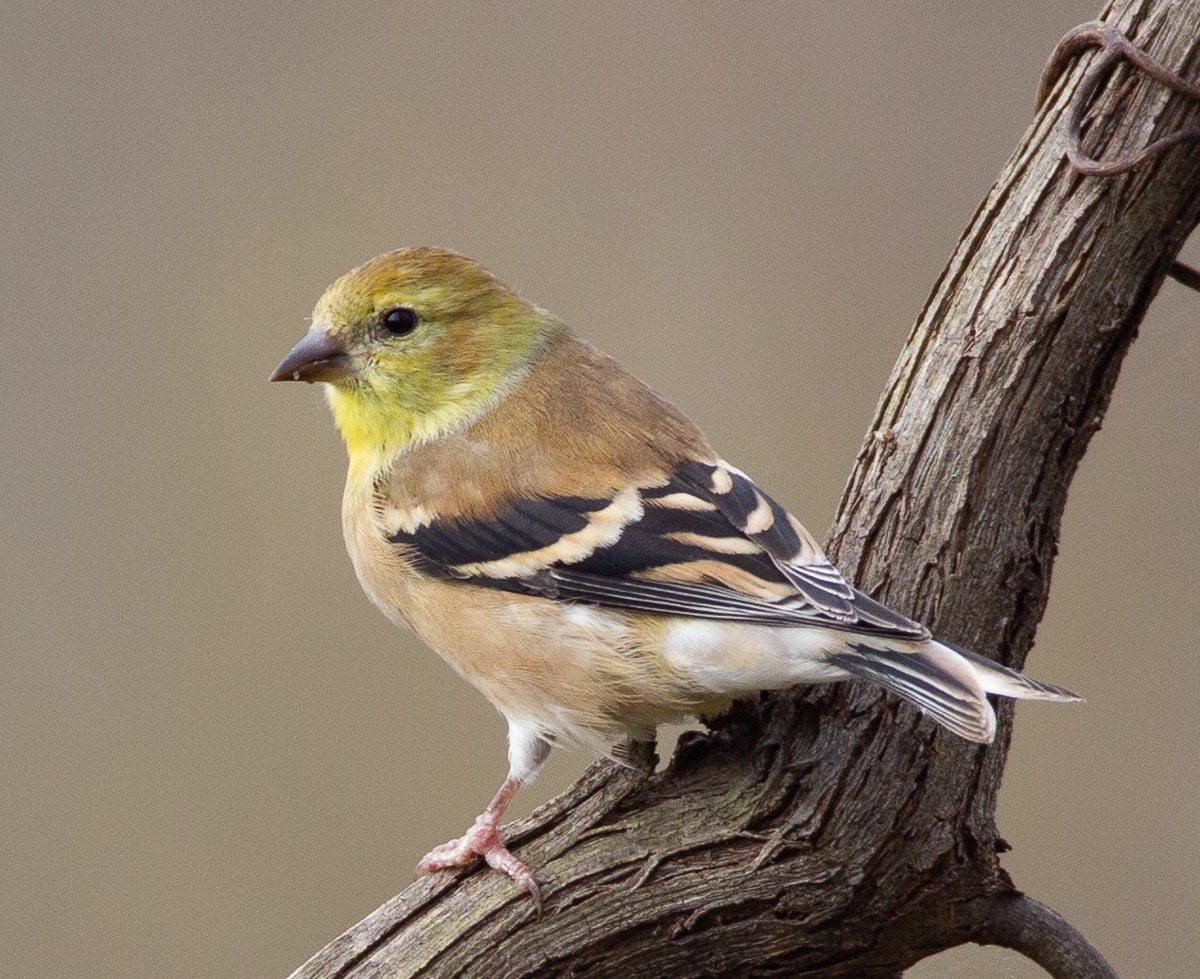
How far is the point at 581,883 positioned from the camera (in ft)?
7.30

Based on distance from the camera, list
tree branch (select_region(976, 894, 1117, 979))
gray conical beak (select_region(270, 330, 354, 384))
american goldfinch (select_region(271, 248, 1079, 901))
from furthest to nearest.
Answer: gray conical beak (select_region(270, 330, 354, 384)), tree branch (select_region(976, 894, 1117, 979)), american goldfinch (select_region(271, 248, 1079, 901))

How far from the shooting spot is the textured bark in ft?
7.20

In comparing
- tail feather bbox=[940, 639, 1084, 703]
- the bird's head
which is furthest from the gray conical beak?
tail feather bbox=[940, 639, 1084, 703]

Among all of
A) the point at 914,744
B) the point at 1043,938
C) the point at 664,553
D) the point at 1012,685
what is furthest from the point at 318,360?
the point at 1043,938

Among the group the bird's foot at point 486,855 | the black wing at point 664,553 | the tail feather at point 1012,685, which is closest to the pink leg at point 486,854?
the bird's foot at point 486,855

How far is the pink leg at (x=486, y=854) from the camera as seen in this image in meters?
2.23

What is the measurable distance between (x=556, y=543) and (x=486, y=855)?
535mm

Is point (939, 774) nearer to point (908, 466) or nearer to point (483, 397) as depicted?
point (908, 466)

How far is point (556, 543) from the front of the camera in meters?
2.37

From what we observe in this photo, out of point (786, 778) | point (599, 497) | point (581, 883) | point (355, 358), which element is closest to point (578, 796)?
point (581, 883)

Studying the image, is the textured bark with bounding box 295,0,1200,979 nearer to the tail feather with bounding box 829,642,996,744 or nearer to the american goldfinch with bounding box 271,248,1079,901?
the american goldfinch with bounding box 271,248,1079,901

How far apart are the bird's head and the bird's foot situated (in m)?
0.81

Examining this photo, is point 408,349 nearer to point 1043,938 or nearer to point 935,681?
point 935,681

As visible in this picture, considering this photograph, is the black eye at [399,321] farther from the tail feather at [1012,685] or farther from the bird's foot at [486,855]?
the tail feather at [1012,685]
